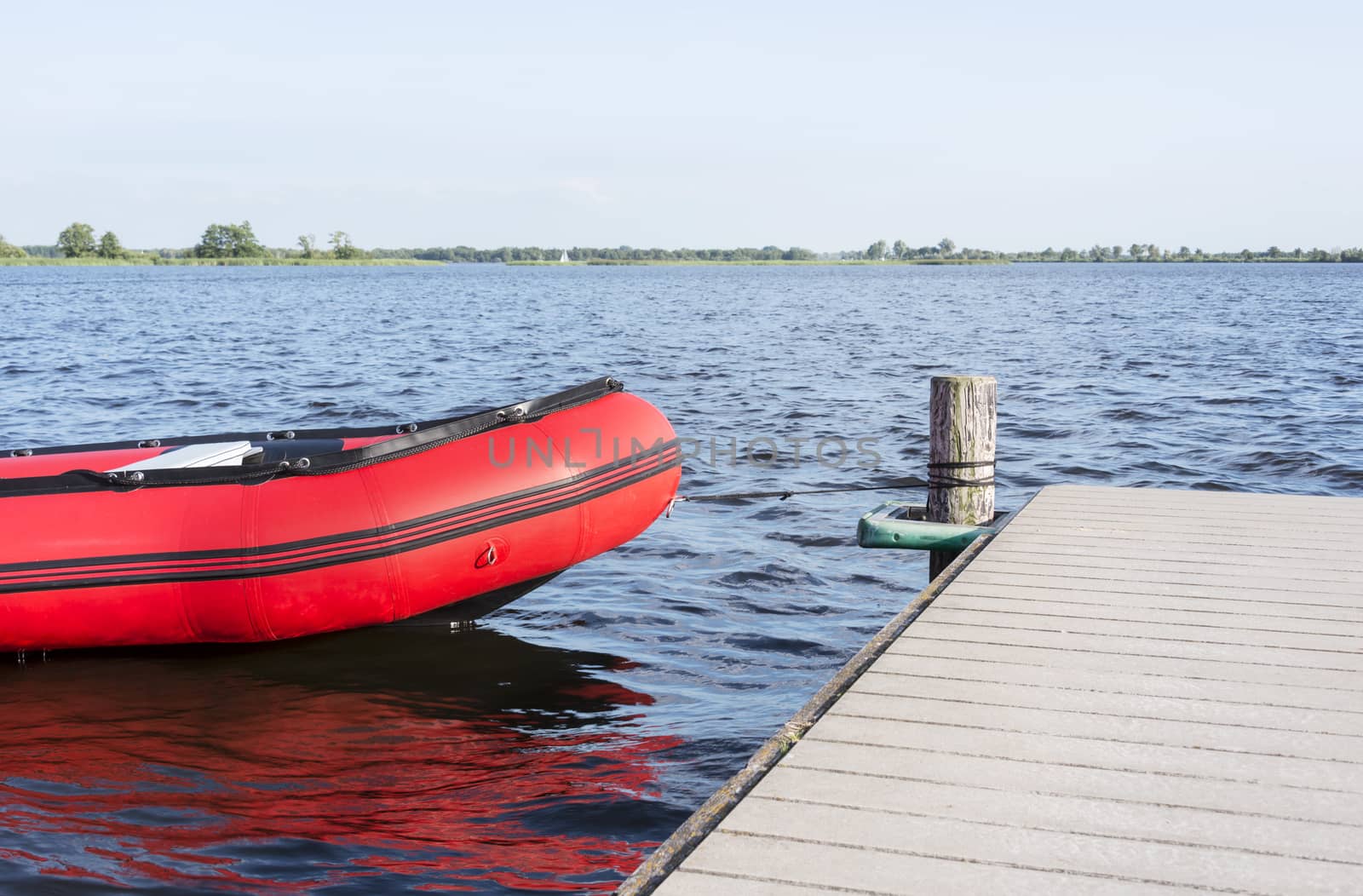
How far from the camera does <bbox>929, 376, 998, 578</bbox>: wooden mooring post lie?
518 centimetres

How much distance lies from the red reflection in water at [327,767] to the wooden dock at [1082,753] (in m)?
1.13

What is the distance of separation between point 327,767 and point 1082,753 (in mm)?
2719

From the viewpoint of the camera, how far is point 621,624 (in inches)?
232

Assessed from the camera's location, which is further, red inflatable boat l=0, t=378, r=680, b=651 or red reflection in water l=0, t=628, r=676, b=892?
red inflatable boat l=0, t=378, r=680, b=651

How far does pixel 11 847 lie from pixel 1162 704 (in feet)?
11.3

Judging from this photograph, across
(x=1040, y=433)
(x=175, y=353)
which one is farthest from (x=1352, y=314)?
(x=175, y=353)

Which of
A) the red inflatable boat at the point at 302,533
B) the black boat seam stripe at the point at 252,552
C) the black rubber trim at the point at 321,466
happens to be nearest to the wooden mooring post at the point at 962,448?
the red inflatable boat at the point at 302,533

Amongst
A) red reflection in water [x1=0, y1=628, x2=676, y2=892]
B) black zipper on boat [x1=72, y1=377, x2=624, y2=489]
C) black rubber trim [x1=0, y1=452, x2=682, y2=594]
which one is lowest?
red reflection in water [x1=0, y1=628, x2=676, y2=892]

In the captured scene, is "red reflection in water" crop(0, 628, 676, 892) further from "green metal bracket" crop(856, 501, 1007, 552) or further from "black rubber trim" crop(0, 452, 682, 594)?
"green metal bracket" crop(856, 501, 1007, 552)

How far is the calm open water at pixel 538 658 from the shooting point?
3545 mm

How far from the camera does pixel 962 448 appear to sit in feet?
17.0

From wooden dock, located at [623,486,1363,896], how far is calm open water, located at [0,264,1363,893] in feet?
3.54

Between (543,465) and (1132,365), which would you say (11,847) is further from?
(1132,365)

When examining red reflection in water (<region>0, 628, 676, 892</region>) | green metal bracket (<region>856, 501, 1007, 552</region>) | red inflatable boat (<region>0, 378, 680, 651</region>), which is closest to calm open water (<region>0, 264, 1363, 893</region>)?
red reflection in water (<region>0, 628, 676, 892</region>)
